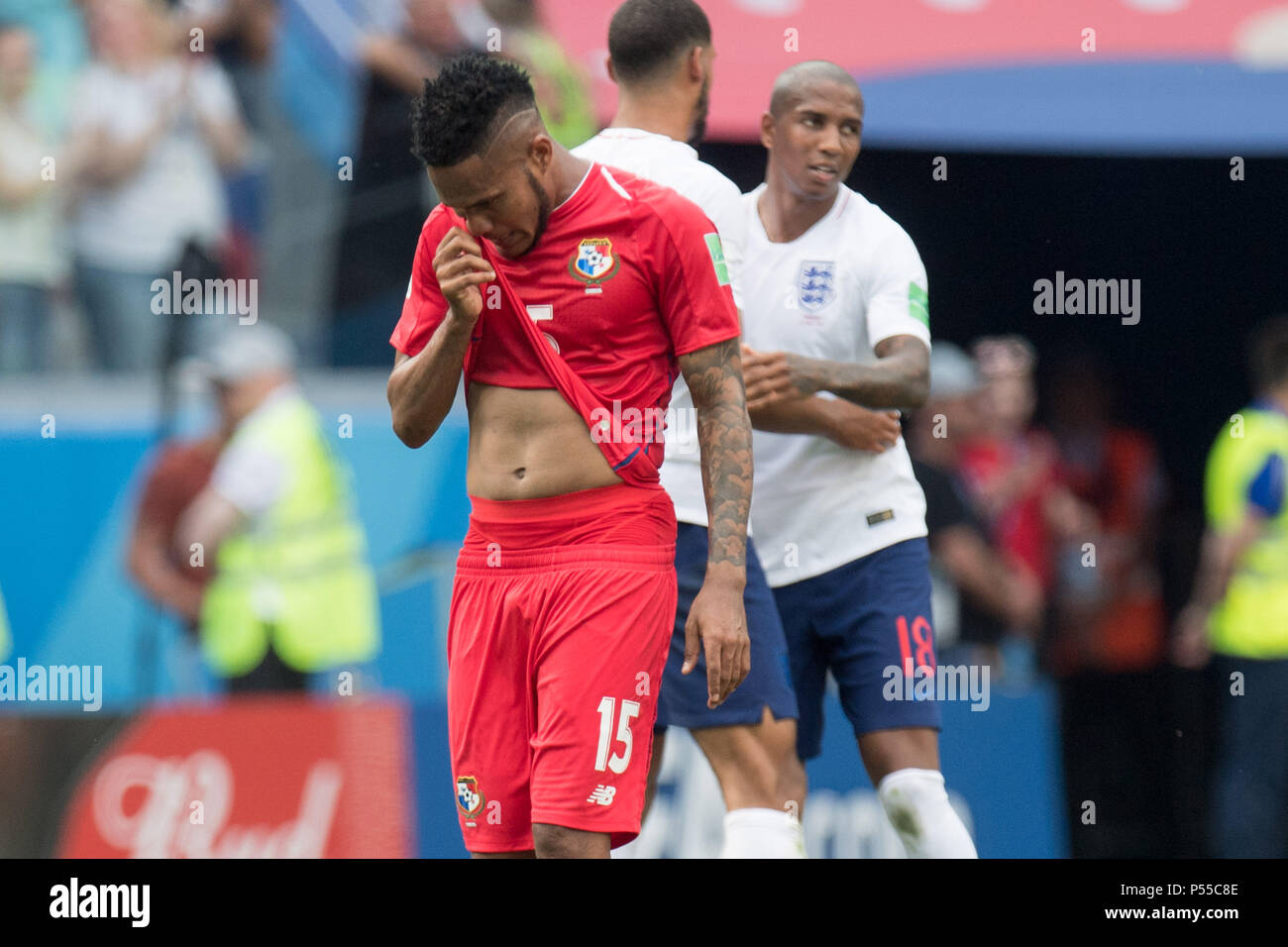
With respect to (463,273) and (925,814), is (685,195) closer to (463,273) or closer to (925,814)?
(463,273)

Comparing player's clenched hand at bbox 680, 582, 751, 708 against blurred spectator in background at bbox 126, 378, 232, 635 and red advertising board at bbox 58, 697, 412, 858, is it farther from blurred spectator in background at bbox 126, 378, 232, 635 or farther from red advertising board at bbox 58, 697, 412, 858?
blurred spectator in background at bbox 126, 378, 232, 635

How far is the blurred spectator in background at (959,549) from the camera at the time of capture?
674 centimetres

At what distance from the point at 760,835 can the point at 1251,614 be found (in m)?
3.39

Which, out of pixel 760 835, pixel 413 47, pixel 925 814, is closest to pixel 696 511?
pixel 760 835

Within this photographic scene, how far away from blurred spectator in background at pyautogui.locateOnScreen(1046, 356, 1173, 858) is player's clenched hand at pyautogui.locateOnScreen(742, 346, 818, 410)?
298 cm

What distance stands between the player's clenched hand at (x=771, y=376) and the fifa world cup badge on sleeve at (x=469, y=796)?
1244 millimetres

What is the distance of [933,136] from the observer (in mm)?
6516

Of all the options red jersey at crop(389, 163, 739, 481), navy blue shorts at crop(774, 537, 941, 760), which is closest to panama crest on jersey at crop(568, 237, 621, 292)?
red jersey at crop(389, 163, 739, 481)

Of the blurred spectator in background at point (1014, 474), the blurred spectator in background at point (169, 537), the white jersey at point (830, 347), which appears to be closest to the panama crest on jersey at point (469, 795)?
the white jersey at point (830, 347)

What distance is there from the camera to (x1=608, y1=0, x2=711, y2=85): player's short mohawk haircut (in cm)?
440

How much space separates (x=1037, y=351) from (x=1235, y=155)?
3.83ft

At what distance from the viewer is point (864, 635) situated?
15.0ft
